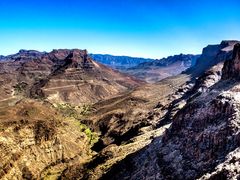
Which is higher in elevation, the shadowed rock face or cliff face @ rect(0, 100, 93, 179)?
the shadowed rock face

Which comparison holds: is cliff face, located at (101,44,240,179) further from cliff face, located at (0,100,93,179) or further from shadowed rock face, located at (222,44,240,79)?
cliff face, located at (0,100,93,179)

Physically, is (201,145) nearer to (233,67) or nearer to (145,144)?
(233,67)

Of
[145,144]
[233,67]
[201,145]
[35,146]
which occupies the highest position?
[233,67]

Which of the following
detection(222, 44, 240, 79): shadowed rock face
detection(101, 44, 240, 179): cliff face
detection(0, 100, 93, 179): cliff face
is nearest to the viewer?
detection(101, 44, 240, 179): cliff face

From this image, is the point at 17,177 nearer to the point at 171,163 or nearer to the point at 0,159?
the point at 0,159

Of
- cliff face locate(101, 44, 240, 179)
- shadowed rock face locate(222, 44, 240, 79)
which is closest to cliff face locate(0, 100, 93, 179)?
cliff face locate(101, 44, 240, 179)

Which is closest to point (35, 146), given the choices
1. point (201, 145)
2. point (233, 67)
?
point (233, 67)

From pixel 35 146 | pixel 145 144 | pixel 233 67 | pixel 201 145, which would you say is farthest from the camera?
pixel 35 146

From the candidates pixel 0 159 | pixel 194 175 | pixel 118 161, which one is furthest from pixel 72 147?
Answer: pixel 194 175

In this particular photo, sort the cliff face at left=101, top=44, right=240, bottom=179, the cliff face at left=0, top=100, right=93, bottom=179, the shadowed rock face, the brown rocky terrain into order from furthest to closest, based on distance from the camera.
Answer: the cliff face at left=0, top=100, right=93, bottom=179 → the shadowed rock face → the brown rocky terrain → the cliff face at left=101, top=44, right=240, bottom=179

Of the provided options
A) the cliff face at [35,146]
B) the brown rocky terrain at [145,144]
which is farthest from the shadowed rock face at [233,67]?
the cliff face at [35,146]

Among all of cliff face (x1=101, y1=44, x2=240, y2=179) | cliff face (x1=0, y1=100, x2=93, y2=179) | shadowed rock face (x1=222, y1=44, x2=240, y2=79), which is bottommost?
cliff face (x1=0, y1=100, x2=93, y2=179)

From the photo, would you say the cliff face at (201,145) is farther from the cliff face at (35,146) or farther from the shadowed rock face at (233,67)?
the cliff face at (35,146)
